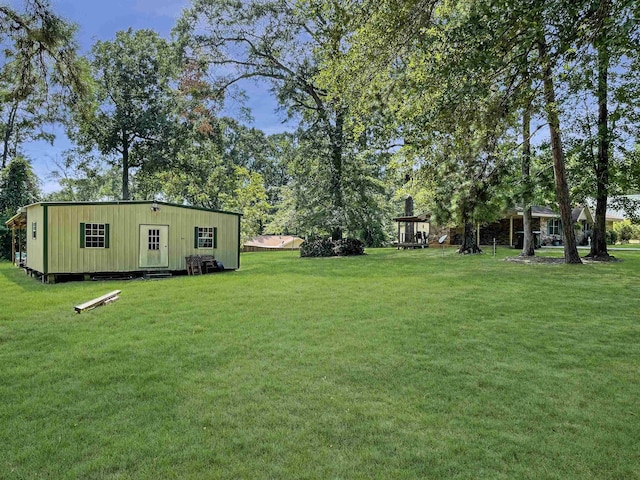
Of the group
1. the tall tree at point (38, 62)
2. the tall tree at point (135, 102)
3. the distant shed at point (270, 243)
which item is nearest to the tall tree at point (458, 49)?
the tall tree at point (38, 62)

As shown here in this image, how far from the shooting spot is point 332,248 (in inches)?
845

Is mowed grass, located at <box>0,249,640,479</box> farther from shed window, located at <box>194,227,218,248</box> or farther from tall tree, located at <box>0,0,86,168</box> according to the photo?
shed window, located at <box>194,227,218,248</box>

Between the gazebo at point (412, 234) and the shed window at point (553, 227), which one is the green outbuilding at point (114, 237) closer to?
the gazebo at point (412, 234)

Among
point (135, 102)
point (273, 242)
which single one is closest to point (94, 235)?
point (135, 102)

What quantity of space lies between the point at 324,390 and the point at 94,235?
1122cm

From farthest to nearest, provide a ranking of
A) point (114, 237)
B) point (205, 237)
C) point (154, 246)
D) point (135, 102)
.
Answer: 1. point (135, 102)
2. point (205, 237)
3. point (154, 246)
4. point (114, 237)

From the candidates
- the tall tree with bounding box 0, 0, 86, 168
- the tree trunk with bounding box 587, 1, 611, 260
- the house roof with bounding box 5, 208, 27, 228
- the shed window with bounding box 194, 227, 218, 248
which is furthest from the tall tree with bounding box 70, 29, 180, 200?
the tree trunk with bounding box 587, 1, 611, 260

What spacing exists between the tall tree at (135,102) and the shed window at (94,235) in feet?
38.6

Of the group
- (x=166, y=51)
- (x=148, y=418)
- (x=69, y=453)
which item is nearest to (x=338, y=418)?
(x=148, y=418)

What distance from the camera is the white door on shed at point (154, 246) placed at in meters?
13.1

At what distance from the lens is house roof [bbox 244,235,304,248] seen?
3472 centimetres

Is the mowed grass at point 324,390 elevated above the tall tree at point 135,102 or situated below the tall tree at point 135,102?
below

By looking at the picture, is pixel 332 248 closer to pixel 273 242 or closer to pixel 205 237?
pixel 205 237

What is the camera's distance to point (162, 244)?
1346cm
